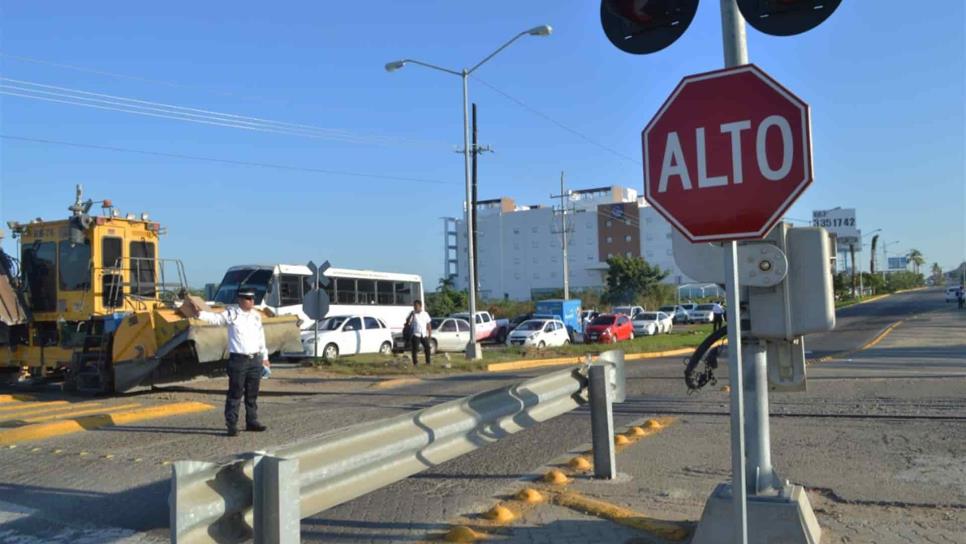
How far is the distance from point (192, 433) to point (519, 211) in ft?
349

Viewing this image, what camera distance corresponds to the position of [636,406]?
10.6 m

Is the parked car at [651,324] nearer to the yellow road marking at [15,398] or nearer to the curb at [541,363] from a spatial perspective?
the curb at [541,363]

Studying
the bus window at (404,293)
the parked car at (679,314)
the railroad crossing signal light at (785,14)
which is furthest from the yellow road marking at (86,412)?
the parked car at (679,314)

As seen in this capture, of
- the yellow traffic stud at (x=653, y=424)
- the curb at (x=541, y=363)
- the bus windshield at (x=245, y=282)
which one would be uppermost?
the bus windshield at (x=245, y=282)

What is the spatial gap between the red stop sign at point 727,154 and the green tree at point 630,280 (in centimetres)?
6941

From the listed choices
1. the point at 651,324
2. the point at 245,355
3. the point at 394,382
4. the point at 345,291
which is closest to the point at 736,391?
the point at 245,355

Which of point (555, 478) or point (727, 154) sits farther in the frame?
point (555, 478)

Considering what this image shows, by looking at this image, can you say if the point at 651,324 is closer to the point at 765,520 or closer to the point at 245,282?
the point at 245,282

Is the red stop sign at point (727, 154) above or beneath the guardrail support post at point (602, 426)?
above

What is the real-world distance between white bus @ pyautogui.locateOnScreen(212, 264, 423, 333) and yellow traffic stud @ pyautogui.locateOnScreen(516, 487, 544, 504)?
598 inches

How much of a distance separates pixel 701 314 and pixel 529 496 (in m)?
58.4

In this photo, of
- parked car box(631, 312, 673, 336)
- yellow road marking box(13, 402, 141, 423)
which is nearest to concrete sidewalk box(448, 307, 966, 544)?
yellow road marking box(13, 402, 141, 423)

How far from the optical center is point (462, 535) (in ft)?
15.7

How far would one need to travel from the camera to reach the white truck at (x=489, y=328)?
36875mm
